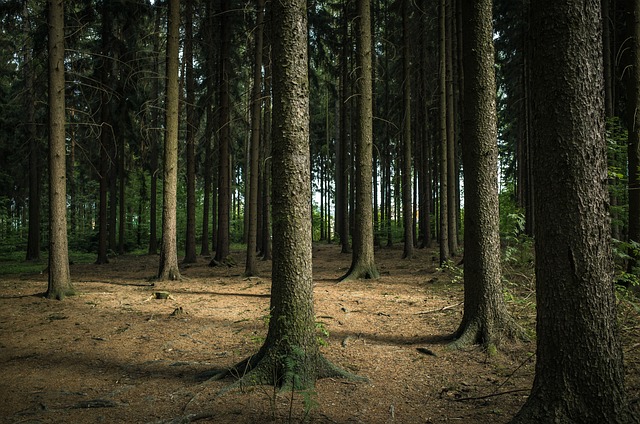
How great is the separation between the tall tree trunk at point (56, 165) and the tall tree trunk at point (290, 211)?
6.87 m

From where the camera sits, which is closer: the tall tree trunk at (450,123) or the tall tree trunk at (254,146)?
the tall tree trunk at (254,146)

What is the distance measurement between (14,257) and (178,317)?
1765 cm

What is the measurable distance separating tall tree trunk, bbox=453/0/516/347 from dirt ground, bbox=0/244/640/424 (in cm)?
44

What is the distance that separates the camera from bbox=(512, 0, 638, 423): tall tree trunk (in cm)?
293

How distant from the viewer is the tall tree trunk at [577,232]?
293cm

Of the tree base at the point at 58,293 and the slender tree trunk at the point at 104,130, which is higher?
the slender tree trunk at the point at 104,130

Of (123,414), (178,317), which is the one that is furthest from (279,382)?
(178,317)

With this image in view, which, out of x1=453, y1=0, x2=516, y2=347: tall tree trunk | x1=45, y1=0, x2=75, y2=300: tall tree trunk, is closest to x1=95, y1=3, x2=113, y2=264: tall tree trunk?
x1=45, y1=0, x2=75, y2=300: tall tree trunk

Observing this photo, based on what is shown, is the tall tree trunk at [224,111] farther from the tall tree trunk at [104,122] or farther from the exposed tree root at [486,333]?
the exposed tree root at [486,333]

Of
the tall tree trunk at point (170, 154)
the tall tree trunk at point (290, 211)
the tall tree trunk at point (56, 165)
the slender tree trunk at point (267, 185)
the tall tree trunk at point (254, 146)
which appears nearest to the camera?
the tall tree trunk at point (290, 211)

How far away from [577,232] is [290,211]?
9.07 feet

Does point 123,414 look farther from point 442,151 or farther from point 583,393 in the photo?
point 442,151

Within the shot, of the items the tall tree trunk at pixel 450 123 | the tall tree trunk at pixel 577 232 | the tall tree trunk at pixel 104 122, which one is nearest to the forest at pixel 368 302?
the tall tree trunk at pixel 577 232

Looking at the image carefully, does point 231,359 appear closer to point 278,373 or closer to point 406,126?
point 278,373
